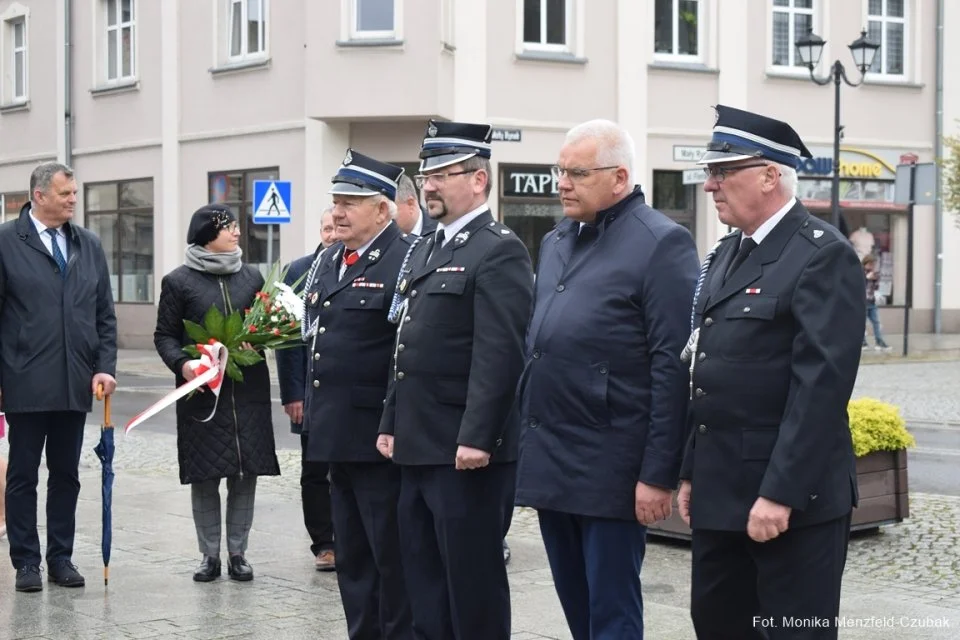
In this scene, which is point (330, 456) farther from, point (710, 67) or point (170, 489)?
point (710, 67)

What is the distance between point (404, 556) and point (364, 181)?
1.60 m

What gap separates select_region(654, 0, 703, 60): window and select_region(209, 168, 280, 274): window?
7.81 meters

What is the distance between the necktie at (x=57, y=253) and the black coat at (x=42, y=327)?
22 millimetres

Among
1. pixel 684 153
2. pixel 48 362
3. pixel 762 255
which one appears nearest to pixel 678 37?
pixel 684 153

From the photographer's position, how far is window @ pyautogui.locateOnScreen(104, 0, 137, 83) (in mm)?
30625

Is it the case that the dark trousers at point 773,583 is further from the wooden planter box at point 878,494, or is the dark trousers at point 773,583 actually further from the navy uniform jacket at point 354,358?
the wooden planter box at point 878,494

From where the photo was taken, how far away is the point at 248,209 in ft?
92.8

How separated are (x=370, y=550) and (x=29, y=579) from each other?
2.33 metres

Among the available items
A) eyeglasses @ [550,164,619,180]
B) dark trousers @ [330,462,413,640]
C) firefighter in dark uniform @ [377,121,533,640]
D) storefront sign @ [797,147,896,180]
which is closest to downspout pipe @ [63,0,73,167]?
storefront sign @ [797,147,896,180]

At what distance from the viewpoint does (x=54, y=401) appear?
25.4 feet

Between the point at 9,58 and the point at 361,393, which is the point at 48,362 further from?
the point at 9,58

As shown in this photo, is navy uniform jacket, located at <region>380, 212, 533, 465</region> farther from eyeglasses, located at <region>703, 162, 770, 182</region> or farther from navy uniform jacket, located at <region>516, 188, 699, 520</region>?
eyeglasses, located at <region>703, 162, 770, 182</region>

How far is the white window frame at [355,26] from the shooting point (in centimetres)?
2566

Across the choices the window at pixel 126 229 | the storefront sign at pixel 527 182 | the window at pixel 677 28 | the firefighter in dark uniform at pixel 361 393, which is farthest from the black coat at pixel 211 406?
the window at pixel 126 229
